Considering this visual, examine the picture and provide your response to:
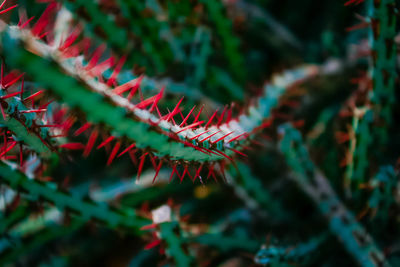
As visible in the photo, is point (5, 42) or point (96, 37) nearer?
point (5, 42)

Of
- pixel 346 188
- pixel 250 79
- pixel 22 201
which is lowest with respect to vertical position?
pixel 346 188

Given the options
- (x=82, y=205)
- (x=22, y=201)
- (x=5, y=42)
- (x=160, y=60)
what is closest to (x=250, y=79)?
(x=160, y=60)

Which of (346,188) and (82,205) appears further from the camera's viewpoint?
(346,188)

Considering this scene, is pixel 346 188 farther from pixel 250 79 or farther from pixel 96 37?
pixel 96 37

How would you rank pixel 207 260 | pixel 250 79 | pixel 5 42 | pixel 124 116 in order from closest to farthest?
pixel 5 42 < pixel 124 116 < pixel 207 260 < pixel 250 79

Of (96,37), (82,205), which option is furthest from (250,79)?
(82,205)

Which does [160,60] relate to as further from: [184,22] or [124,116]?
[124,116]

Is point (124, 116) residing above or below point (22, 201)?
below

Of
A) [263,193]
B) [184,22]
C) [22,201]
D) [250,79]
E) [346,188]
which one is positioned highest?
[184,22]

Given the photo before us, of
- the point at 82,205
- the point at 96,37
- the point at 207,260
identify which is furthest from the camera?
the point at 96,37
